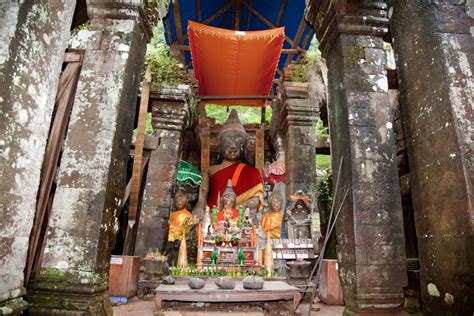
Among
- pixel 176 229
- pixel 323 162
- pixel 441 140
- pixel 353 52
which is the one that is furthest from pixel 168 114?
pixel 323 162

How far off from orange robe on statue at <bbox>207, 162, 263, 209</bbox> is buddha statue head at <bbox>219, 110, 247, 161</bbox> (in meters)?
0.37

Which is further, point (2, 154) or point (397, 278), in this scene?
point (397, 278)

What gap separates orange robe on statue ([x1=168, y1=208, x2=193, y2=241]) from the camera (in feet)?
23.3

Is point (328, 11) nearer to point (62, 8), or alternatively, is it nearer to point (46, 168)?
point (62, 8)

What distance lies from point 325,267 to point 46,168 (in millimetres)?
4146

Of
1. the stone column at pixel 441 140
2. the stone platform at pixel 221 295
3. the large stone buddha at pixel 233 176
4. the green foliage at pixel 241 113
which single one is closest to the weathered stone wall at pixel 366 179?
the stone column at pixel 441 140

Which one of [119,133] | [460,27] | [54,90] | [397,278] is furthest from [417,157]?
[54,90]

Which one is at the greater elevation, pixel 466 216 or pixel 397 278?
pixel 466 216

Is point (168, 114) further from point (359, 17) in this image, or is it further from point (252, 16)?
point (252, 16)

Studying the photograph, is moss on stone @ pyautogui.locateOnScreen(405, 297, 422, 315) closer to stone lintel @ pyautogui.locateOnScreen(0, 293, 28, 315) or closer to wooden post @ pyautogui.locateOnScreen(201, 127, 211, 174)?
stone lintel @ pyautogui.locateOnScreen(0, 293, 28, 315)

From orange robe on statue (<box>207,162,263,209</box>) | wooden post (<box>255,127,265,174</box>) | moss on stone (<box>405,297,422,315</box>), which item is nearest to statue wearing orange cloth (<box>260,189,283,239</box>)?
orange robe on statue (<box>207,162,263,209</box>)

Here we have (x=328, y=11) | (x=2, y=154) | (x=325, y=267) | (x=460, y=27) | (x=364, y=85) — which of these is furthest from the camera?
(x=325, y=267)

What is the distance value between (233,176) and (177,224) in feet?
9.79

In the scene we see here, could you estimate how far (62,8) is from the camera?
289 cm
